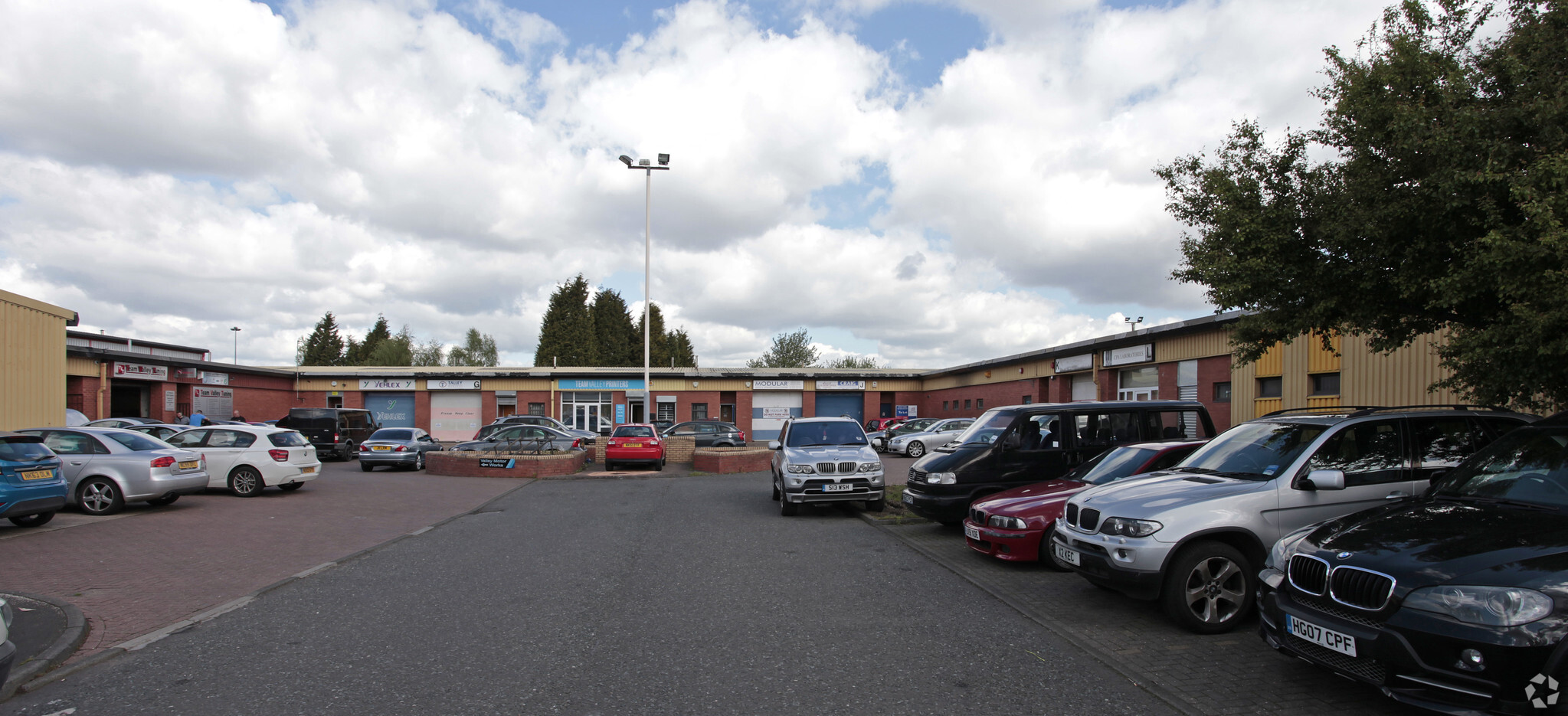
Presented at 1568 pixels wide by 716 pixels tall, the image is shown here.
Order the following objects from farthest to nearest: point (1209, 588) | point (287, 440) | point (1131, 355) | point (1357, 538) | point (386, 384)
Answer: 1. point (386, 384)
2. point (1131, 355)
3. point (287, 440)
4. point (1209, 588)
5. point (1357, 538)

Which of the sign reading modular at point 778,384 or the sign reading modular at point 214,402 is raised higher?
the sign reading modular at point 778,384

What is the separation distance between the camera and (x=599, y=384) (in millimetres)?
42969

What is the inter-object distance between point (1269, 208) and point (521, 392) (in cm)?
3860

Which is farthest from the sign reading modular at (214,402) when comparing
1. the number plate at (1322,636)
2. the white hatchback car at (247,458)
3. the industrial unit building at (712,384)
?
the number plate at (1322,636)

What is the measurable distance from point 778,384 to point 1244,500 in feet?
126

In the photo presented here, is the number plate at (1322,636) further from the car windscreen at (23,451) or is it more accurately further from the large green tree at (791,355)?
the large green tree at (791,355)

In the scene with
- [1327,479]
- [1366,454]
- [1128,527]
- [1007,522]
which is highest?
[1366,454]

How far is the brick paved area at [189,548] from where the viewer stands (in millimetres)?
6891

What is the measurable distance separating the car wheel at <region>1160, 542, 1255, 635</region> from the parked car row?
11 mm

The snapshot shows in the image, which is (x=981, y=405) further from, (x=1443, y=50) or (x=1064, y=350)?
(x=1443, y=50)

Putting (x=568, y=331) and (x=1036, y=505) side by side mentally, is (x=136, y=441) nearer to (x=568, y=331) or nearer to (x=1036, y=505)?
(x=1036, y=505)

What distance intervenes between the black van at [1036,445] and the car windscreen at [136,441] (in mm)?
12330

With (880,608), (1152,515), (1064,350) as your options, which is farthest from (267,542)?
(1064,350)

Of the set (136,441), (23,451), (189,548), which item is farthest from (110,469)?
(189,548)
